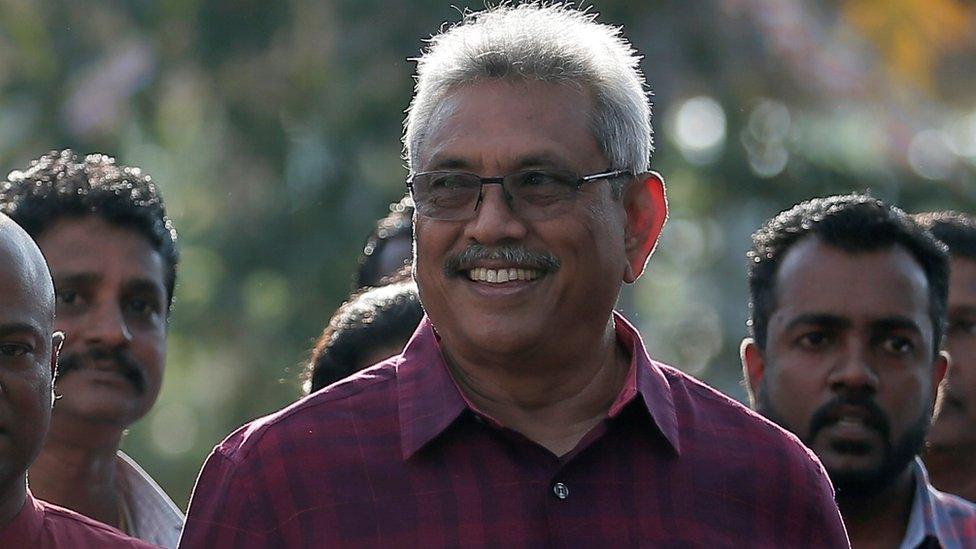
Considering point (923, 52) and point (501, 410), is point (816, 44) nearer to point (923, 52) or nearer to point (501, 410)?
point (923, 52)

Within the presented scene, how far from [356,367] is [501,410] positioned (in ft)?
4.80

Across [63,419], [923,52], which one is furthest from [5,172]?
[63,419]

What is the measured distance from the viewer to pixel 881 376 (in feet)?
19.0

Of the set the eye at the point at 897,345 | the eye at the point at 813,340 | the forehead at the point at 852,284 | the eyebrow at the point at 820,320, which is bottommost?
the eye at the point at 897,345

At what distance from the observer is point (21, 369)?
4285mm

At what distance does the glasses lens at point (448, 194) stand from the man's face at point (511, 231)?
0.06 ft

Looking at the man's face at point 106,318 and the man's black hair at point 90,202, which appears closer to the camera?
the man's face at point 106,318

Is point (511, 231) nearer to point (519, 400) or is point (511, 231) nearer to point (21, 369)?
point (519, 400)

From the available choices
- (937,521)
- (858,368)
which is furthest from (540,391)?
(937,521)

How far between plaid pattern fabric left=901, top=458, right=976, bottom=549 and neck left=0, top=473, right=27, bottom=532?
2506mm

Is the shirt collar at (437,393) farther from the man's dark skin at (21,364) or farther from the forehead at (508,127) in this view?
the man's dark skin at (21,364)

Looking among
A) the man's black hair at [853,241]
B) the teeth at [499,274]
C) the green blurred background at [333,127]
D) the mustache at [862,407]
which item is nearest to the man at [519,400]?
the teeth at [499,274]

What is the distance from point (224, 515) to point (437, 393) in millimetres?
503

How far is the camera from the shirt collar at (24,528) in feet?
14.2
